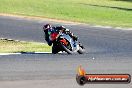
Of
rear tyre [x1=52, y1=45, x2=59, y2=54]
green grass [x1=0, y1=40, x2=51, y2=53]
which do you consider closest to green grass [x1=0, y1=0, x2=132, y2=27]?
green grass [x1=0, y1=40, x2=51, y2=53]

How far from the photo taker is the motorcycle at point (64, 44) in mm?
18672

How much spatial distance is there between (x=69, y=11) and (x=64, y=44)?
21457 millimetres

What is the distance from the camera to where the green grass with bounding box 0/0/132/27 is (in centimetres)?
3691

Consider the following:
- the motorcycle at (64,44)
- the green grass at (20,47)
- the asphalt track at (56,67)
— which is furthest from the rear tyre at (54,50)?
the green grass at (20,47)

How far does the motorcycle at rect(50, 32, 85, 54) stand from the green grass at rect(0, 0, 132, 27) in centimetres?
1622

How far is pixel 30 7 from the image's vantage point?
134 feet

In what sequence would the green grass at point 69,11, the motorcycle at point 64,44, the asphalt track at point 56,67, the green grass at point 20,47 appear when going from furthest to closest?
the green grass at point 69,11 < the green grass at point 20,47 < the motorcycle at point 64,44 < the asphalt track at point 56,67

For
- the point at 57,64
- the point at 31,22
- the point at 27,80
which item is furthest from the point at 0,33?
the point at 27,80

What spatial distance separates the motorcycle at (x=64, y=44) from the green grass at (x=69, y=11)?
16.2 m

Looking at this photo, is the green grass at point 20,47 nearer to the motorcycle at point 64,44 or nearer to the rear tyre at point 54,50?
the motorcycle at point 64,44

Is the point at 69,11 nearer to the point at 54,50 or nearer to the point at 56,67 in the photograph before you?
the point at 54,50

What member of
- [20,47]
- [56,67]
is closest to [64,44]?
[20,47]

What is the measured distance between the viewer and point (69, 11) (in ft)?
132

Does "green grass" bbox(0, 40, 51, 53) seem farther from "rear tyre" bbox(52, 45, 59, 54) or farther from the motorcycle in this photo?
"rear tyre" bbox(52, 45, 59, 54)
